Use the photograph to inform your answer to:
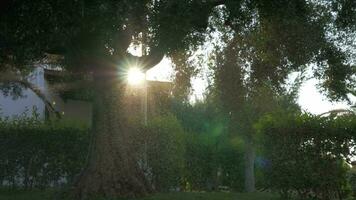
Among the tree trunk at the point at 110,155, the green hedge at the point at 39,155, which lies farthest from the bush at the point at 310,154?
the green hedge at the point at 39,155

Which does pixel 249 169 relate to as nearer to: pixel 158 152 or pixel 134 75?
pixel 158 152

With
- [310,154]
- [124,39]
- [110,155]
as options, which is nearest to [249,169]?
[310,154]

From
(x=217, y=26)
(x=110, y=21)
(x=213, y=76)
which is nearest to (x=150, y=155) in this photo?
(x=213, y=76)

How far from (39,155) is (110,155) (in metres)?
3.46

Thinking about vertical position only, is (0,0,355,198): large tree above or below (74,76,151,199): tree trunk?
above

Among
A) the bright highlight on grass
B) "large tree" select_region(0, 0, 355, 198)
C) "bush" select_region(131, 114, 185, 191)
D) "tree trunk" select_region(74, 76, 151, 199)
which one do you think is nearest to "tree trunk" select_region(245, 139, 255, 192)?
"bush" select_region(131, 114, 185, 191)

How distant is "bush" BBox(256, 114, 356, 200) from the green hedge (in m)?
5.50

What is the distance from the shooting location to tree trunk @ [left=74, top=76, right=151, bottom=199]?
41.9 ft

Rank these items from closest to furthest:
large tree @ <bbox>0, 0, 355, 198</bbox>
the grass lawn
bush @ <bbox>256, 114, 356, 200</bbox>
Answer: large tree @ <bbox>0, 0, 355, 198</bbox>, bush @ <bbox>256, 114, 356, 200</bbox>, the grass lawn

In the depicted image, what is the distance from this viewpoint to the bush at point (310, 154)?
41.1 feet

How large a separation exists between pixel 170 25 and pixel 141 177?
4.52m

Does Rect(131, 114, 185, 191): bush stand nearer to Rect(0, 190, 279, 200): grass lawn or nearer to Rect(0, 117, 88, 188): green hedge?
Rect(0, 117, 88, 188): green hedge

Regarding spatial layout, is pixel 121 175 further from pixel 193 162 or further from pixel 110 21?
pixel 193 162

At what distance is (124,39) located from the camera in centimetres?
1199
